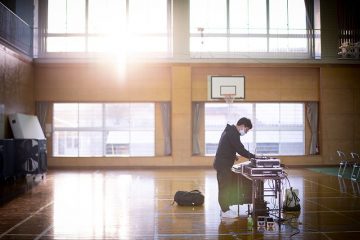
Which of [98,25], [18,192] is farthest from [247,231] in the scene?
[98,25]

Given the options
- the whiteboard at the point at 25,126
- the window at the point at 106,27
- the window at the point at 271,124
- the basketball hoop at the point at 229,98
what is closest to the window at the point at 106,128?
the whiteboard at the point at 25,126

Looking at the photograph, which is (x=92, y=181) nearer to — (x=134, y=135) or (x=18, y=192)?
(x=18, y=192)

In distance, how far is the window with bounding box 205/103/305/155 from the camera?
13.2m

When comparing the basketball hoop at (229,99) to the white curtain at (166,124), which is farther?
the white curtain at (166,124)

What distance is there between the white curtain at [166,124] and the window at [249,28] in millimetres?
1893

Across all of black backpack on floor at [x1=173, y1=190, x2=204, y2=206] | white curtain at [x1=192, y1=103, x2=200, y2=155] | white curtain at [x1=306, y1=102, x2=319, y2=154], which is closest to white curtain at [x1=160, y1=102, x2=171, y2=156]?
white curtain at [x1=192, y1=103, x2=200, y2=155]

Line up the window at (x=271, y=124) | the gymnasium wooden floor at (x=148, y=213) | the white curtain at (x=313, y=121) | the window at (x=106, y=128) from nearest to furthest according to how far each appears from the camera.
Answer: the gymnasium wooden floor at (x=148, y=213) < the window at (x=106, y=128) < the white curtain at (x=313, y=121) < the window at (x=271, y=124)

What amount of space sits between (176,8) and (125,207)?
8.10m

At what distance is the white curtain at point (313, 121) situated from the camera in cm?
1305

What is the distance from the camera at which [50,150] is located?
41.8ft

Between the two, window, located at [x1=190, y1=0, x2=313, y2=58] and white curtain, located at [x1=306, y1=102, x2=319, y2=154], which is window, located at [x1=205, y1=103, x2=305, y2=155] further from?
window, located at [x1=190, y1=0, x2=313, y2=58]

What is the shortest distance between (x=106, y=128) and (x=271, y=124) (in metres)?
5.38

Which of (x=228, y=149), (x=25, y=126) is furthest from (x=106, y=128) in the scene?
(x=228, y=149)

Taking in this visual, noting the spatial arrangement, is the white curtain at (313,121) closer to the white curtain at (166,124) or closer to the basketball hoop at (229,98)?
the basketball hoop at (229,98)
